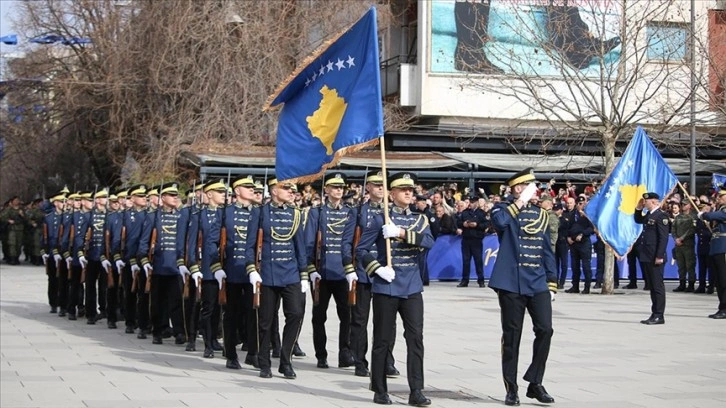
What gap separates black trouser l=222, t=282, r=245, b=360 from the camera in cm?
1423

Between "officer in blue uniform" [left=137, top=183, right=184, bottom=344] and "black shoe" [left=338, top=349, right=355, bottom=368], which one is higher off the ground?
"officer in blue uniform" [left=137, top=183, right=184, bottom=344]

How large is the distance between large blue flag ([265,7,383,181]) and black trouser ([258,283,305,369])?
1.20m

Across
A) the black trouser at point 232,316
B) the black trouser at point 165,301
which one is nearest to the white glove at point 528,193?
the black trouser at point 232,316

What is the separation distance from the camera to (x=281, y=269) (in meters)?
13.4

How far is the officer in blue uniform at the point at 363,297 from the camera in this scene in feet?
43.0

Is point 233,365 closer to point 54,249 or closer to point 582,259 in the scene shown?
point 54,249

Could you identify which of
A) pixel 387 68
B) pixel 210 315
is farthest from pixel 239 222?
pixel 387 68

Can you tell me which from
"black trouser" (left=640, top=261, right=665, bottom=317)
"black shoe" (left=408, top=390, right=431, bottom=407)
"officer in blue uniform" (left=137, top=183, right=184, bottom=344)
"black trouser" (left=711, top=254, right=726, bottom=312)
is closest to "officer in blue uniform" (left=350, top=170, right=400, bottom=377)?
"black shoe" (left=408, top=390, right=431, bottom=407)

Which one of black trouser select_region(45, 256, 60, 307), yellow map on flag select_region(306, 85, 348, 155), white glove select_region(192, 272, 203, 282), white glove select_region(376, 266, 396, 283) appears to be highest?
yellow map on flag select_region(306, 85, 348, 155)

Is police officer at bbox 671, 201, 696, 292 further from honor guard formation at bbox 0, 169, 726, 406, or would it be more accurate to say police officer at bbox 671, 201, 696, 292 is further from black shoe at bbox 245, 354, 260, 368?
black shoe at bbox 245, 354, 260, 368

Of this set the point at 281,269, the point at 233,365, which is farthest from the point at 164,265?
the point at 281,269

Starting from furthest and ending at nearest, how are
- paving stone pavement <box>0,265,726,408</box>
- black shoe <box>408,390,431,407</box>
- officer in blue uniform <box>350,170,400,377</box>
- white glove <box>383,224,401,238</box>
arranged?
officer in blue uniform <box>350,170,400,377</box> → paving stone pavement <box>0,265,726,408</box> → black shoe <box>408,390,431,407</box> → white glove <box>383,224,401,238</box>

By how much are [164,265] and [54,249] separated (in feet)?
18.0

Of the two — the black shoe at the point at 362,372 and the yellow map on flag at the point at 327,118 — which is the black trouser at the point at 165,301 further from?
the yellow map on flag at the point at 327,118
